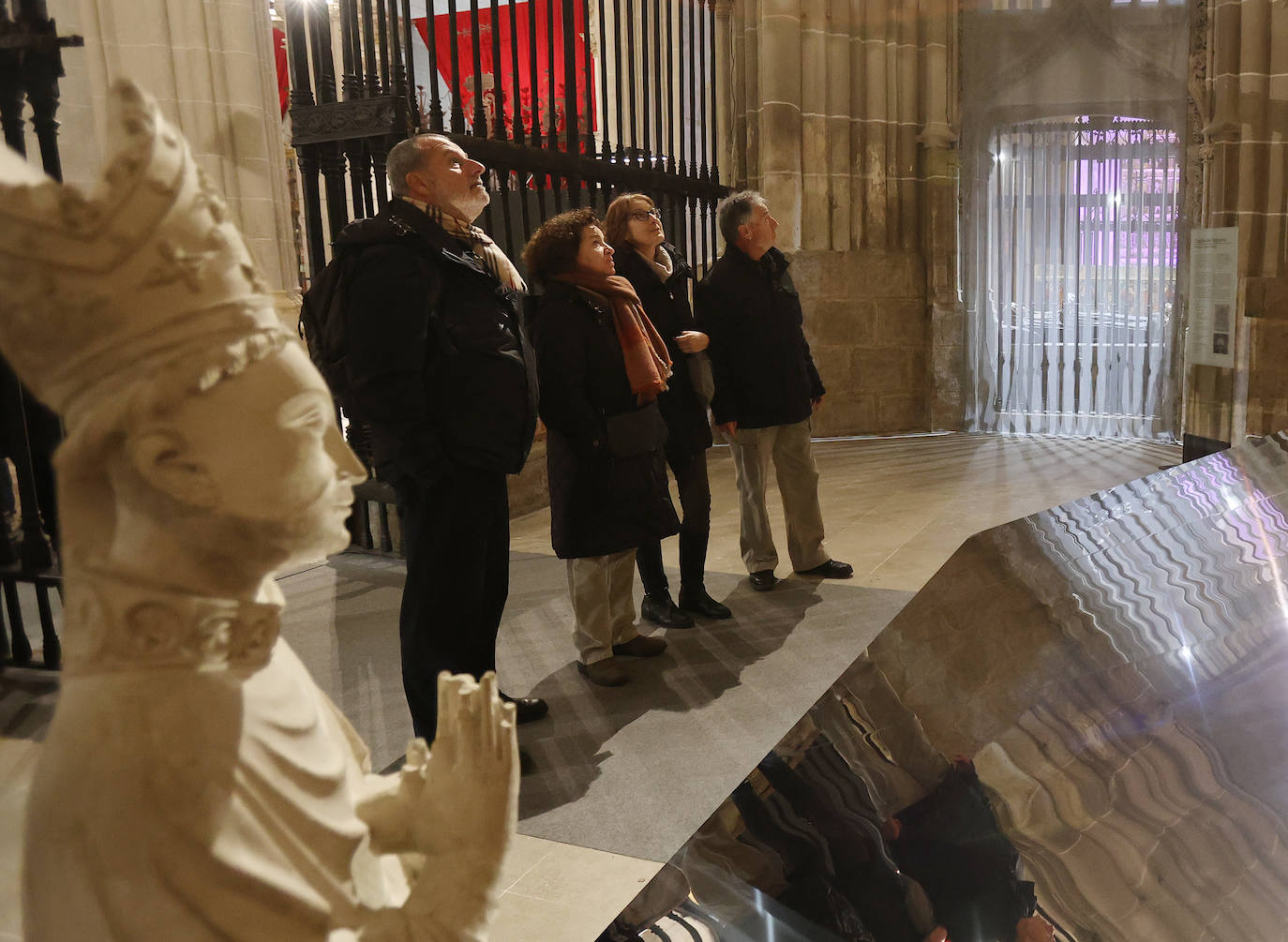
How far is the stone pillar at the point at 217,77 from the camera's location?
5020 mm

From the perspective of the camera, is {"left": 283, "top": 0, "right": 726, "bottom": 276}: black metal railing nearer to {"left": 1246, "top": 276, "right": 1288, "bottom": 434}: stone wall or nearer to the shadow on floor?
the shadow on floor

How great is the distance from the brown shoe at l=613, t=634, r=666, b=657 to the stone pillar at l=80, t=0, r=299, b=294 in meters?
2.38

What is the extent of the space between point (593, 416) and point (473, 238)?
920 mm

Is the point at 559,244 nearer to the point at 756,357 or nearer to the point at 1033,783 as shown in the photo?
the point at 756,357

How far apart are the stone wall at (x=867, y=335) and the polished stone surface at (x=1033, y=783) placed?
22.9 ft

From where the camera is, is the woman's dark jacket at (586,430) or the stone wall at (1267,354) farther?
the stone wall at (1267,354)

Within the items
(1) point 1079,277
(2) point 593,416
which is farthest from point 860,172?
(2) point 593,416

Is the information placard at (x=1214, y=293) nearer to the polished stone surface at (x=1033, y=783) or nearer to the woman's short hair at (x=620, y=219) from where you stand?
the woman's short hair at (x=620, y=219)

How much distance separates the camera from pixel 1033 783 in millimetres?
1204

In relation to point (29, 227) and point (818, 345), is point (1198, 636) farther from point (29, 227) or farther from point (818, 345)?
point (818, 345)

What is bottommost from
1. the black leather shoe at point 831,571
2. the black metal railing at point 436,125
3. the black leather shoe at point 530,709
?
the black leather shoe at point 831,571

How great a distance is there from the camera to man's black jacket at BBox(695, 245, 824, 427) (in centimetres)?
444

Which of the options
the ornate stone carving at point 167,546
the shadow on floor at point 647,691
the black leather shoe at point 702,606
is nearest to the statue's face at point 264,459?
the ornate stone carving at point 167,546

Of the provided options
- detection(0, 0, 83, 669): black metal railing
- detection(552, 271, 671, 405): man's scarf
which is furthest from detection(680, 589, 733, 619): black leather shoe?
detection(0, 0, 83, 669): black metal railing
